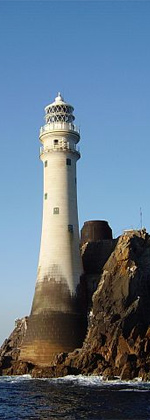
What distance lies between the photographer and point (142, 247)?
2288 inches

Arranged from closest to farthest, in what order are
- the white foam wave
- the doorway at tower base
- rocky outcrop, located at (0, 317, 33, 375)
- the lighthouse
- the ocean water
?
the ocean water, the white foam wave, rocky outcrop, located at (0, 317, 33, 375), the doorway at tower base, the lighthouse

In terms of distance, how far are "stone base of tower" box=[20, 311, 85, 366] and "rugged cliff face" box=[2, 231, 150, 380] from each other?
4.91 ft

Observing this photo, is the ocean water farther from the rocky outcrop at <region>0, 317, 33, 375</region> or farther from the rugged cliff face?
the rocky outcrop at <region>0, 317, 33, 375</region>

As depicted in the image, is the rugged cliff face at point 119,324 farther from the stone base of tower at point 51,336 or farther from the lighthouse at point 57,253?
the lighthouse at point 57,253

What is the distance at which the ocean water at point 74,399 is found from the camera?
27.4 m

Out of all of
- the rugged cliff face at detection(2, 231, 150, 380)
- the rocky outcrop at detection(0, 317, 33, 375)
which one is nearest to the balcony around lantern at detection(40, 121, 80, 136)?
the rugged cliff face at detection(2, 231, 150, 380)

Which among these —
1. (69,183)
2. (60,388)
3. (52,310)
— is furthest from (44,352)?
(69,183)

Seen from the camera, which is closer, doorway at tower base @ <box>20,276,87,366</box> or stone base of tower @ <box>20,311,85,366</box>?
stone base of tower @ <box>20,311,85,366</box>

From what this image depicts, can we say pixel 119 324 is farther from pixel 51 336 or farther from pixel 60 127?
pixel 60 127

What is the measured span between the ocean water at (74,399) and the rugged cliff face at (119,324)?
77.3 inches

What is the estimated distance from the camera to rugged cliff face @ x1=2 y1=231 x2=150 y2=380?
45219 millimetres

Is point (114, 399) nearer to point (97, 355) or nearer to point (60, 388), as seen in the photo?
point (60, 388)

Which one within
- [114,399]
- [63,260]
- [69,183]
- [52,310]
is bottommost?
[114,399]

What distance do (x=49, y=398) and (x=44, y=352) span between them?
18.5m
